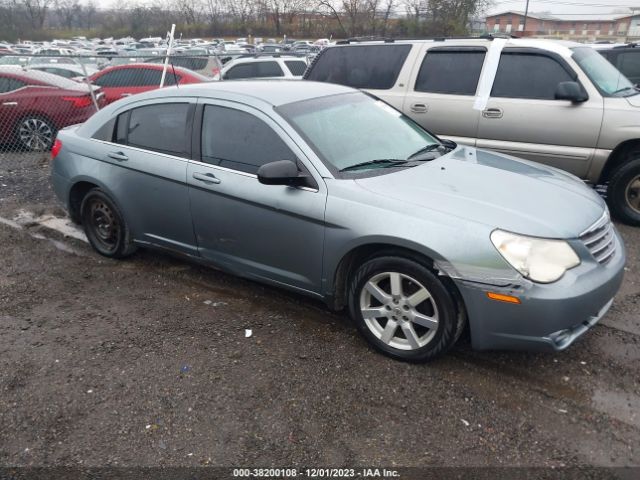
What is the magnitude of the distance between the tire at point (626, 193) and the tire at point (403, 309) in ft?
11.6

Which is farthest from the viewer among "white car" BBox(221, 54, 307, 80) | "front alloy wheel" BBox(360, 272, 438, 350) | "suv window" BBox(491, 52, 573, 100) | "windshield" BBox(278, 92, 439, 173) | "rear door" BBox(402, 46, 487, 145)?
"white car" BBox(221, 54, 307, 80)

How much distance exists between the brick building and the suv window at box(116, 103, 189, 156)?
2749cm

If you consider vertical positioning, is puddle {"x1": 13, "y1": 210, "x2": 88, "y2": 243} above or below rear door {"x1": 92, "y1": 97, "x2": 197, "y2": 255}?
below

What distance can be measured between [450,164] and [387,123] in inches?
26.1

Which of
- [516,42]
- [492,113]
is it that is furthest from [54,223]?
[516,42]

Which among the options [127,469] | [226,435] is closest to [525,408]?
[226,435]

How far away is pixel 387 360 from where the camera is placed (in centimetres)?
336

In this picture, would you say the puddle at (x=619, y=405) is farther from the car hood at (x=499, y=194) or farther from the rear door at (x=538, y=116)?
the rear door at (x=538, y=116)

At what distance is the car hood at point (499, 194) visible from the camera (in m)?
3.00

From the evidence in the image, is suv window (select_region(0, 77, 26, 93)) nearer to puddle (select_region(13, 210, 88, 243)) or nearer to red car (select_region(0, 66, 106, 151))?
red car (select_region(0, 66, 106, 151))

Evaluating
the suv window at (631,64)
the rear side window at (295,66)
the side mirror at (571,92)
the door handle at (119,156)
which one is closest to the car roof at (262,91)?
the door handle at (119,156)

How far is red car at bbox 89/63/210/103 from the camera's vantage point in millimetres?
10977

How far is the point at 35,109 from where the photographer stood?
360 inches

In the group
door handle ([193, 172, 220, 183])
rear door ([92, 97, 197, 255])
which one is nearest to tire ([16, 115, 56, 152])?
rear door ([92, 97, 197, 255])
